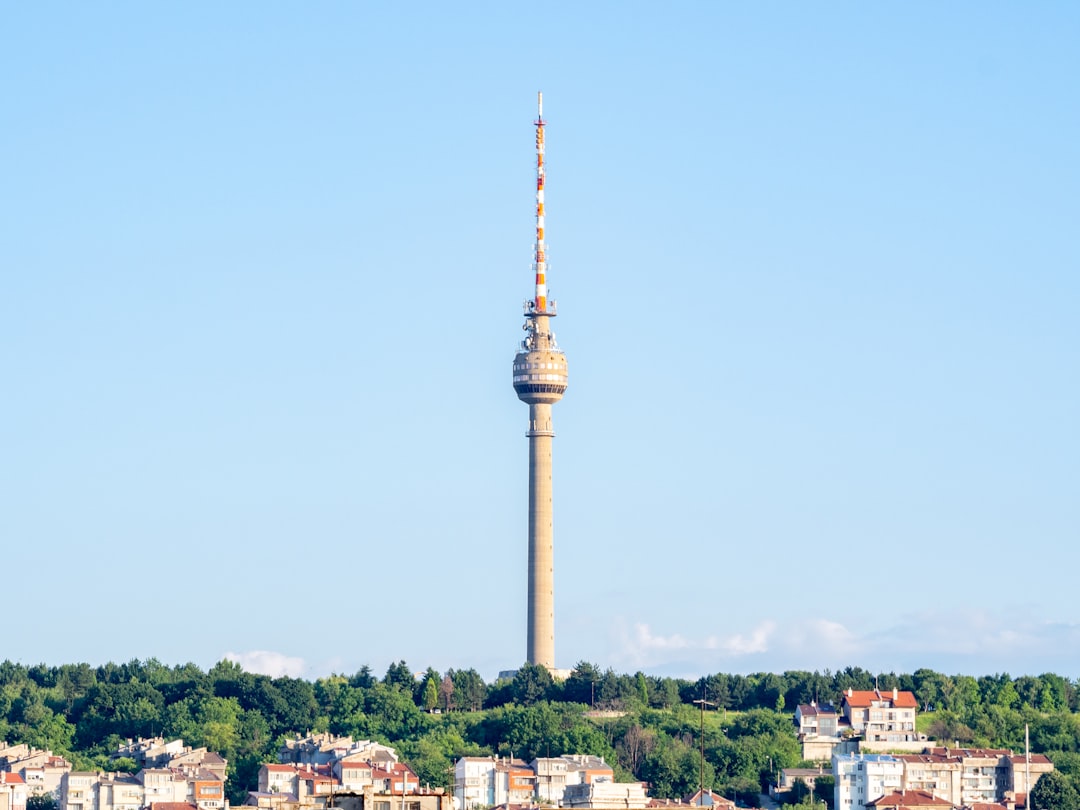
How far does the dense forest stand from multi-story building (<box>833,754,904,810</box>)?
693cm

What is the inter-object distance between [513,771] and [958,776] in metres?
26.3

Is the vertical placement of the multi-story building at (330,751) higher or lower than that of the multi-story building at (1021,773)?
higher

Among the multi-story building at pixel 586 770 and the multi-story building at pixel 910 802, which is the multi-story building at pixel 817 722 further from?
the multi-story building at pixel 910 802

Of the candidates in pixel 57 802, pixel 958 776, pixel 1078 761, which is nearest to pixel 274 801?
pixel 57 802

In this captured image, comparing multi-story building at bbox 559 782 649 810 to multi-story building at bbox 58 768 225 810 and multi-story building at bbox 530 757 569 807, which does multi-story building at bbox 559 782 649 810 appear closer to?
multi-story building at bbox 530 757 569 807

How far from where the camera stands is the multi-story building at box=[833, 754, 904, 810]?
150 metres

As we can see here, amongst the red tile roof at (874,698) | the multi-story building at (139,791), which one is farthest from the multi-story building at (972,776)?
the multi-story building at (139,791)

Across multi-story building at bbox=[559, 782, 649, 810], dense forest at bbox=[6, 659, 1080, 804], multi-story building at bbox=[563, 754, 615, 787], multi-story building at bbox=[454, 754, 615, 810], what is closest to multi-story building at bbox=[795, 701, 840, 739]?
dense forest at bbox=[6, 659, 1080, 804]

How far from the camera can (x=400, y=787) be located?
150 metres

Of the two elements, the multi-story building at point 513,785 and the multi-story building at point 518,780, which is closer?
the multi-story building at point 518,780

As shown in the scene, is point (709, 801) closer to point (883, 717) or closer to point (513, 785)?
point (513, 785)

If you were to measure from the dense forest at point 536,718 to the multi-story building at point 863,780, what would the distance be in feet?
22.7

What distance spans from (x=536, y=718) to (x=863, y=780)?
98.9 feet

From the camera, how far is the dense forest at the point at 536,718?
16625 cm
